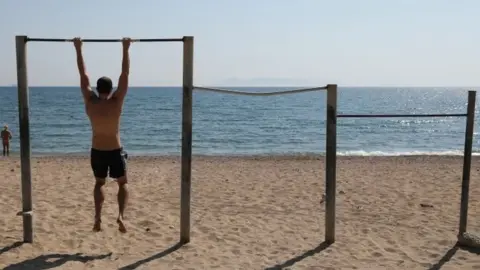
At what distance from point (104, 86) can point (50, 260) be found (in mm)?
1790

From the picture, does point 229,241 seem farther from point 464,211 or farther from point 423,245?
point 464,211

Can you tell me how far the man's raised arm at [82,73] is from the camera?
190 inches

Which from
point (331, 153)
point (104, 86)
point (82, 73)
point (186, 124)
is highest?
point (82, 73)

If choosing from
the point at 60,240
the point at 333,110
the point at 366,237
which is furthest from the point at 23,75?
the point at 366,237

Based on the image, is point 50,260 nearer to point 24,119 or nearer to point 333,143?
point 24,119

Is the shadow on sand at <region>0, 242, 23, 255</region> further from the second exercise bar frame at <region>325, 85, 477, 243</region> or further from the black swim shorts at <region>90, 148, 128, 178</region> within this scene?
the second exercise bar frame at <region>325, 85, 477, 243</region>

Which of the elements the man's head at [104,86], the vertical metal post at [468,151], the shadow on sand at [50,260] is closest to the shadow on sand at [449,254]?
the vertical metal post at [468,151]

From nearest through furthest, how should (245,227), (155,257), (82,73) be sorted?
(82,73) → (155,257) → (245,227)

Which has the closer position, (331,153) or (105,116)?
(105,116)

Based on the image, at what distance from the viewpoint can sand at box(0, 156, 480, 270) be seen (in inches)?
202

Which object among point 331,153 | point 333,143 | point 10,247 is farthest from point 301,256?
point 10,247

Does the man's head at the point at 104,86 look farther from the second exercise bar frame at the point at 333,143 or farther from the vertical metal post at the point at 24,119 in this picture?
the second exercise bar frame at the point at 333,143

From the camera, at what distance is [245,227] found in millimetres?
6543

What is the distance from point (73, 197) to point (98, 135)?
401 centimetres
